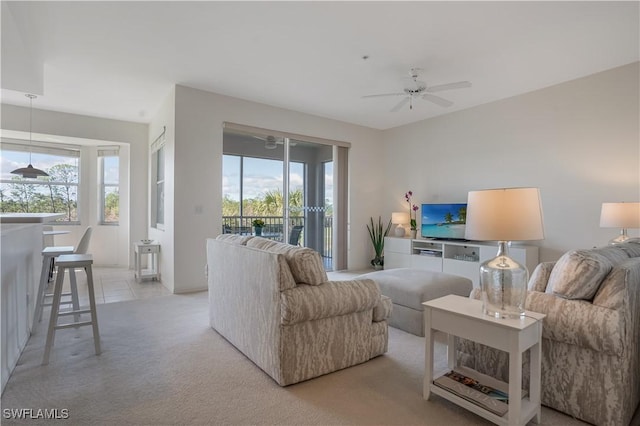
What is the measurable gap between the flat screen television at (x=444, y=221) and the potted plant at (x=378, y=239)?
973mm

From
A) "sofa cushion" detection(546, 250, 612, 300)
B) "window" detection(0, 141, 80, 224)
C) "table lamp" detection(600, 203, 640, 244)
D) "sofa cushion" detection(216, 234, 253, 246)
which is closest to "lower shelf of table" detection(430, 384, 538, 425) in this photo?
"sofa cushion" detection(546, 250, 612, 300)

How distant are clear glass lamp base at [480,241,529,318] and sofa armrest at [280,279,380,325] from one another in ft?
2.67

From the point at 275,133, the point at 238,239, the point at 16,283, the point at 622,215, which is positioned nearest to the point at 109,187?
the point at 275,133

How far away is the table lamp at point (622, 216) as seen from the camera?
3.28m

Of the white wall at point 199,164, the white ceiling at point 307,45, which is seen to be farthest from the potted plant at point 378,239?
the white ceiling at point 307,45

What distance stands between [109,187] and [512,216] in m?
7.04

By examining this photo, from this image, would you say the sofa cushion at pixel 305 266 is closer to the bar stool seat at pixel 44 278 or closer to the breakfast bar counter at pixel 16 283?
the breakfast bar counter at pixel 16 283

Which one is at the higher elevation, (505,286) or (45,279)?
(505,286)

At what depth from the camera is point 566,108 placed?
13.7 feet

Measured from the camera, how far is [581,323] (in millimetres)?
1688

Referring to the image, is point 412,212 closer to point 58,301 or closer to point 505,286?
point 505,286

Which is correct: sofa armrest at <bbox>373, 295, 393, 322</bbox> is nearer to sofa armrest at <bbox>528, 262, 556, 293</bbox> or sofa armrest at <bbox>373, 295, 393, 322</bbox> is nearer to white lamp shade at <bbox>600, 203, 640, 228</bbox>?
sofa armrest at <bbox>528, 262, 556, 293</bbox>

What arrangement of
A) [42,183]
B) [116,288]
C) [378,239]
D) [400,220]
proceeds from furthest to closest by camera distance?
[378,239]
[42,183]
[400,220]
[116,288]

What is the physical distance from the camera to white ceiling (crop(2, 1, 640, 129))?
2.70 m
